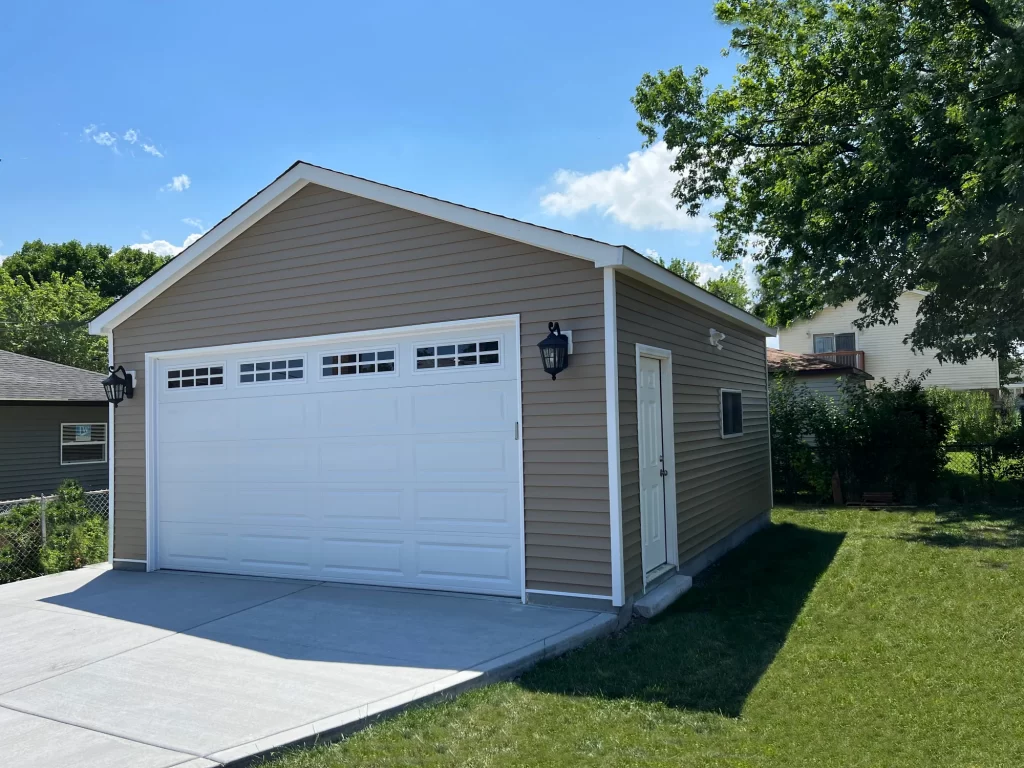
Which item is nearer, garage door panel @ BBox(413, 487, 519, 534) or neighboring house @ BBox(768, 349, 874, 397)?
garage door panel @ BBox(413, 487, 519, 534)

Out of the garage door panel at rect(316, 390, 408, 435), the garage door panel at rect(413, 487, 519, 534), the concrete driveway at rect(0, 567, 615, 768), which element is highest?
the garage door panel at rect(316, 390, 408, 435)

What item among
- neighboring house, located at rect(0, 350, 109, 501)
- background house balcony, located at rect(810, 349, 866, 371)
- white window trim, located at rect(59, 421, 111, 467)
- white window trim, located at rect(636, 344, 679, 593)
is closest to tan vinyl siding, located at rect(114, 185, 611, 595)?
white window trim, located at rect(636, 344, 679, 593)

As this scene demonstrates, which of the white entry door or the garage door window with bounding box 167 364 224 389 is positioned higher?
the garage door window with bounding box 167 364 224 389

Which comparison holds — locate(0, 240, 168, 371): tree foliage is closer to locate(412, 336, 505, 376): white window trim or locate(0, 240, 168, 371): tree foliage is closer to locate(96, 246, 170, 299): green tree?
locate(96, 246, 170, 299): green tree

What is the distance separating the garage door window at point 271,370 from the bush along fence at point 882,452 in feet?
31.0

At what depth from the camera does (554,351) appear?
621 cm

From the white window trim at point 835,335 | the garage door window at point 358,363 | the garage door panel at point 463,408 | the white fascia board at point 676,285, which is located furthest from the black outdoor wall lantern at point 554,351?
the white window trim at point 835,335

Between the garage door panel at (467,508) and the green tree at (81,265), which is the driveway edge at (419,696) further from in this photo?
the green tree at (81,265)

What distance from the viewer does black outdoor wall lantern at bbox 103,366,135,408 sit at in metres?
8.57

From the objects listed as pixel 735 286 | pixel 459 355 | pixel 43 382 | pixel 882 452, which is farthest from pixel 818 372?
pixel 735 286

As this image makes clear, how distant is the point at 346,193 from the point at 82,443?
1148 centimetres

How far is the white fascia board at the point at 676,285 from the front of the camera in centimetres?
630

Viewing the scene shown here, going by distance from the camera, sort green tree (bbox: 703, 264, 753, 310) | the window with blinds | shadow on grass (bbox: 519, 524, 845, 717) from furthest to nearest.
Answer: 1. green tree (bbox: 703, 264, 753, 310)
2. the window with blinds
3. shadow on grass (bbox: 519, 524, 845, 717)

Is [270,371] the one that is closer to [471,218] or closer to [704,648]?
[471,218]
